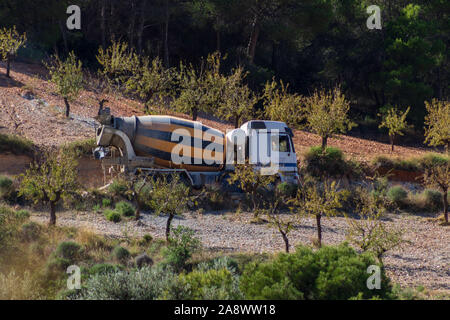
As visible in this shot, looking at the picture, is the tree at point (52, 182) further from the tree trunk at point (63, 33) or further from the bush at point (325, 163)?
the tree trunk at point (63, 33)

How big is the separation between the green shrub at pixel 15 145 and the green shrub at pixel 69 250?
469 inches

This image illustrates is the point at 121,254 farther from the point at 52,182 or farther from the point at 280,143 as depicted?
the point at 280,143

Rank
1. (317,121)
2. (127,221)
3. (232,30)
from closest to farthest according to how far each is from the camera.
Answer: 1. (127,221)
2. (317,121)
3. (232,30)

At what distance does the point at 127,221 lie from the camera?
17812mm

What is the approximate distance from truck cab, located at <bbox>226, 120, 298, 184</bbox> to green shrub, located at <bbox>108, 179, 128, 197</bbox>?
176 inches

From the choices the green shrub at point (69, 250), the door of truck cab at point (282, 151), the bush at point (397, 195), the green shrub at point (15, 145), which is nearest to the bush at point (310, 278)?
the green shrub at point (69, 250)

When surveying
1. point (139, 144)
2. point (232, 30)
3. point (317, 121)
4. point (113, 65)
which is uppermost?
point (232, 30)

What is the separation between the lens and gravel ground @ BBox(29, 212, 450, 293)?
532 inches

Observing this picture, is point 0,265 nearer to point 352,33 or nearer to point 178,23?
point 178,23

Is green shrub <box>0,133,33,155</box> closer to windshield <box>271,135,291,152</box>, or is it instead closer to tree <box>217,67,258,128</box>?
tree <box>217,67,258,128</box>

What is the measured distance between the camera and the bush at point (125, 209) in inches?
727

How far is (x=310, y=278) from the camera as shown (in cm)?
982
